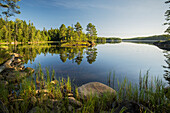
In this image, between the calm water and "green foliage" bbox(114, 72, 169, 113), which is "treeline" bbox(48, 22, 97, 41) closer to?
the calm water

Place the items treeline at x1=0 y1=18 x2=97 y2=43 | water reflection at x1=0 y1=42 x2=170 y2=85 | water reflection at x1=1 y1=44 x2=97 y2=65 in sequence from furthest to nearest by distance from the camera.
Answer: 1. treeline at x1=0 y1=18 x2=97 y2=43
2. water reflection at x1=1 y1=44 x2=97 y2=65
3. water reflection at x1=0 y1=42 x2=170 y2=85

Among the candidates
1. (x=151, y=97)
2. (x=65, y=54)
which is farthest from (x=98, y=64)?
(x=65, y=54)

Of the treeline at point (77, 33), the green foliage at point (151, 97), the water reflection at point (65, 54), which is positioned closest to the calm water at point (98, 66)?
the water reflection at point (65, 54)

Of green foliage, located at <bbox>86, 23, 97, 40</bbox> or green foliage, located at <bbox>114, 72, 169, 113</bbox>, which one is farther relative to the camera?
green foliage, located at <bbox>86, 23, 97, 40</bbox>

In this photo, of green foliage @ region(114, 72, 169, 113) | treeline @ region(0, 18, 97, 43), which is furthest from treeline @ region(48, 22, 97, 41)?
green foliage @ region(114, 72, 169, 113)

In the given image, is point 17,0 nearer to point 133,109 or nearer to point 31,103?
point 31,103

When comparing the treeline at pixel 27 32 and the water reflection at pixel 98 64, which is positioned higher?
the treeline at pixel 27 32

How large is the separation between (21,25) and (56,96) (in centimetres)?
8938

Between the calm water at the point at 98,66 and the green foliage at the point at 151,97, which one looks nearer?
the green foliage at the point at 151,97

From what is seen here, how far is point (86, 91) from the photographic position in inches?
236

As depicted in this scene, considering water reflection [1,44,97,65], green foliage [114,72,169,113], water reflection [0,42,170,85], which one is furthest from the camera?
water reflection [1,44,97,65]

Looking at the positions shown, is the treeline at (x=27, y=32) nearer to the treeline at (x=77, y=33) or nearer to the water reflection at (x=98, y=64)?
the treeline at (x=77, y=33)

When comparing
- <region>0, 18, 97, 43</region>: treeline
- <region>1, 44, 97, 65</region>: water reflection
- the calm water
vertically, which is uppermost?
<region>0, 18, 97, 43</region>: treeline

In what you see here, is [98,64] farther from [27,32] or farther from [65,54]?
[27,32]
